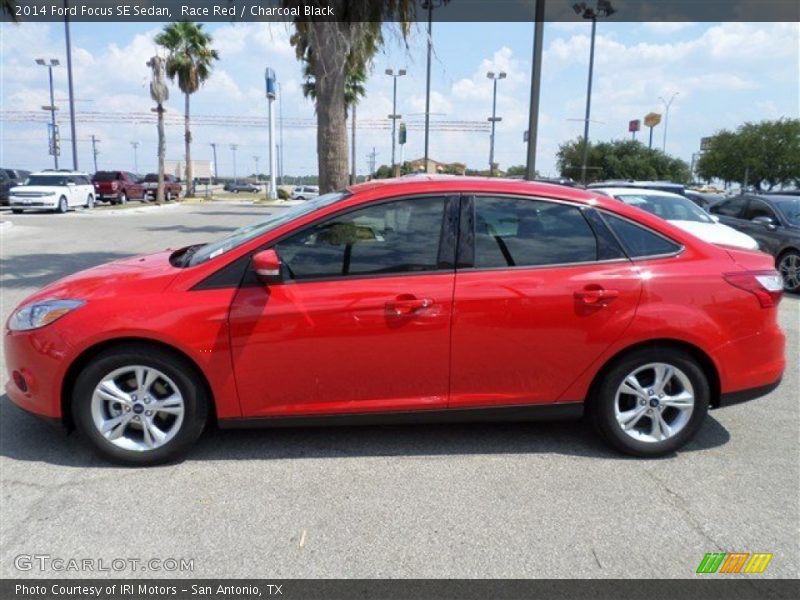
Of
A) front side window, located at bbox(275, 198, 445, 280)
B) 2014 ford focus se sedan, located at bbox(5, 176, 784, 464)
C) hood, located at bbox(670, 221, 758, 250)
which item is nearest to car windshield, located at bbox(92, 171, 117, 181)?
hood, located at bbox(670, 221, 758, 250)

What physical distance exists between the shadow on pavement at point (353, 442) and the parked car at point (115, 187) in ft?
103

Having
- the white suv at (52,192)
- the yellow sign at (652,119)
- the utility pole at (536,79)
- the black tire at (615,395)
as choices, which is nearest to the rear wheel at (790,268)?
the utility pole at (536,79)

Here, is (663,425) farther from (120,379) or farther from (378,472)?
(120,379)

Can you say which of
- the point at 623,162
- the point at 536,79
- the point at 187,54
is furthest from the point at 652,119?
the point at 536,79

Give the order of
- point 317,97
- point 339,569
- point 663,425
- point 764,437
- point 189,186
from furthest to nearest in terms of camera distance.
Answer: point 189,186
point 317,97
point 764,437
point 663,425
point 339,569

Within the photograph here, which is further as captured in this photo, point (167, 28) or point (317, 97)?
point (167, 28)

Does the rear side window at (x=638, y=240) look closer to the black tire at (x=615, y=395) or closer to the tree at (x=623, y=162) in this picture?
the black tire at (x=615, y=395)

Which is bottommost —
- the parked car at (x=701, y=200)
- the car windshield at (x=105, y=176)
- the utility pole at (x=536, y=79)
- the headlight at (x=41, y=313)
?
the headlight at (x=41, y=313)

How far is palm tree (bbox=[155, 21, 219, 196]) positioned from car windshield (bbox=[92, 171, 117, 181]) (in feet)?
23.9

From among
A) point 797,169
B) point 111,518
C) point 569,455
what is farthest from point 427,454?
point 797,169

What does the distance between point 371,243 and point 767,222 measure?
9557 millimetres

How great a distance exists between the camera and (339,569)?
2672mm

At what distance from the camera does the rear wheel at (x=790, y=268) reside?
9.82 metres

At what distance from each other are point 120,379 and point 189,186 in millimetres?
46179
